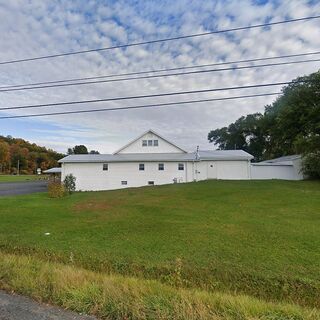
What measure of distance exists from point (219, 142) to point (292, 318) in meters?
63.2

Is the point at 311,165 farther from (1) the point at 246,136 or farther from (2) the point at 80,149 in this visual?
(2) the point at 80,149

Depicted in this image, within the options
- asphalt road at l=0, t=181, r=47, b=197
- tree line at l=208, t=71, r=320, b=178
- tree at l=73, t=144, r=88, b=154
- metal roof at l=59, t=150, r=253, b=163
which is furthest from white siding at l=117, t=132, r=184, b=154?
tree at l=73, t=144, r=88, b=154

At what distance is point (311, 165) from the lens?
26156 millimetres

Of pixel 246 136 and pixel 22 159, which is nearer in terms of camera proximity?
pixel 246 136

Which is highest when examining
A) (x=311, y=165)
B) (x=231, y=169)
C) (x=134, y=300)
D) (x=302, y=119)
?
(x=302, y=119)

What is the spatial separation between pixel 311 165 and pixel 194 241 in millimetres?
22082

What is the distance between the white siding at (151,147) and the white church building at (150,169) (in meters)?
1.68

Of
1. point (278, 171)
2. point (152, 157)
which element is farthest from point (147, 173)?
point (278, 171)

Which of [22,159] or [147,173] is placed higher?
[22,159]

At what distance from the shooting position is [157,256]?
684 centimetres

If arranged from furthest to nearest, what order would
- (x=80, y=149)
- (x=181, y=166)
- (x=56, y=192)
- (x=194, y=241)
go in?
(x=80, y=149) → (x=181, y=166) → (x=56, y=192) → (x=194, y=241)

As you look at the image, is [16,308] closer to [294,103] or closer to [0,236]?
[0,236]

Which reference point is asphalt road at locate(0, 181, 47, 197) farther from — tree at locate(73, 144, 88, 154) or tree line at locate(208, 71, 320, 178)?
tree at locate(73, 144, 88, 154)

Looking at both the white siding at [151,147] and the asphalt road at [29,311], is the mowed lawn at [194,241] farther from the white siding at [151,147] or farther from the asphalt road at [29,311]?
the white siding at [151,147]
